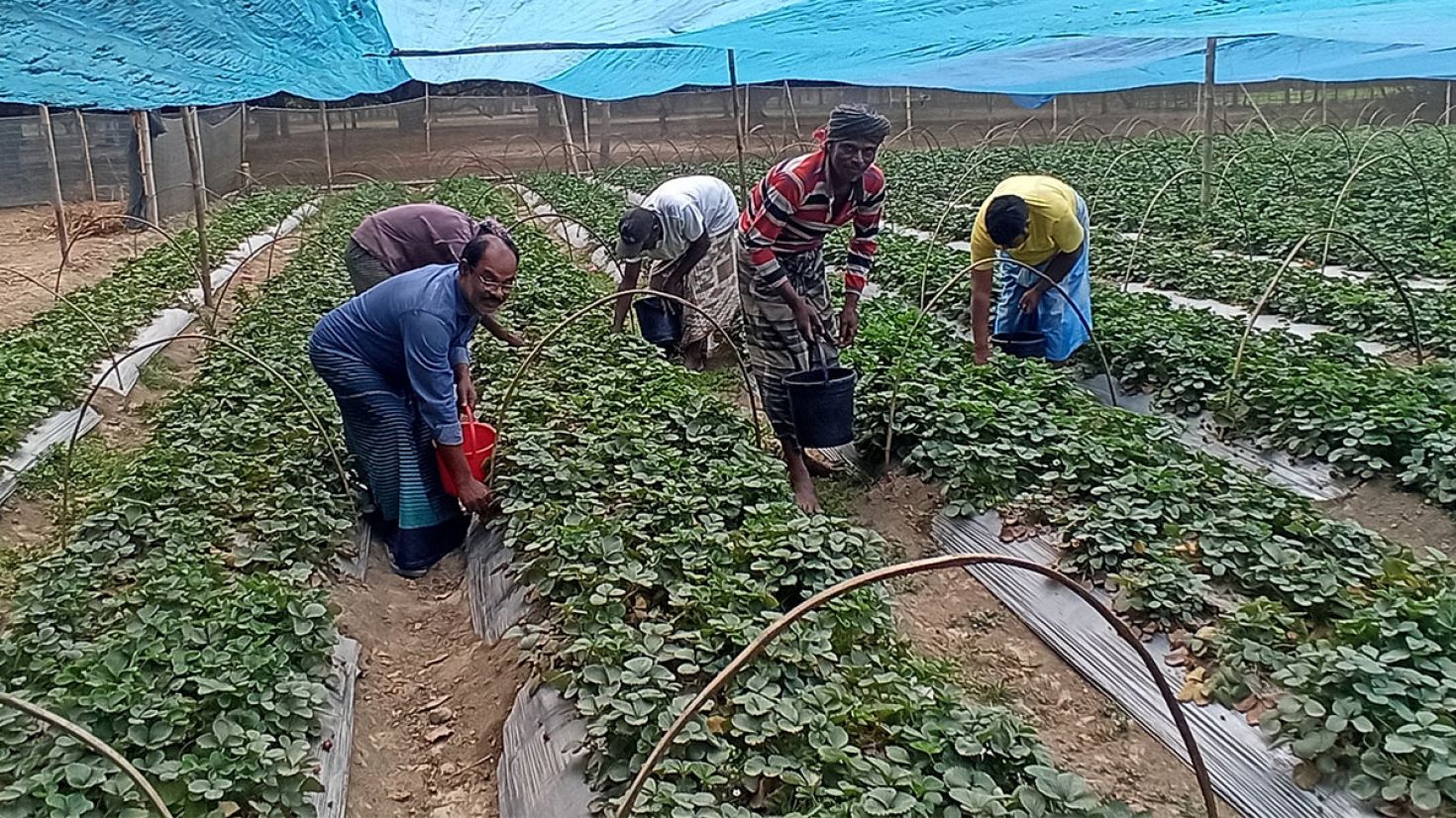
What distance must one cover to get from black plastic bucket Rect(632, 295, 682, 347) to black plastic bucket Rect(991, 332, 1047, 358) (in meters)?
1.90

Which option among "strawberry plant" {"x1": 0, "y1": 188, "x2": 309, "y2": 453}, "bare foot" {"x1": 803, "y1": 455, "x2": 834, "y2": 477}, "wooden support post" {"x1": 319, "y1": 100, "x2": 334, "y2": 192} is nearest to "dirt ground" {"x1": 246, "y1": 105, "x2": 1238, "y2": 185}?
"wooden support post" {"x1": 319, "y1": 100, "x2": 334, "y2": 192}

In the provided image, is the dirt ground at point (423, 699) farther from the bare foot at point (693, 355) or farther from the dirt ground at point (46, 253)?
the dirt ground at point (46, 253)

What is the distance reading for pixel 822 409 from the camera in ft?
15.4

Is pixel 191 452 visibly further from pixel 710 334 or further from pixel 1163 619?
pixel 1163 619

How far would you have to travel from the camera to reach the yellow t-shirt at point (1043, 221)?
5.38 meters

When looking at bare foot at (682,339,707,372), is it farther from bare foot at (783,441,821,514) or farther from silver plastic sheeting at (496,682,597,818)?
silver plastic sheeting at (496,682,597,818)

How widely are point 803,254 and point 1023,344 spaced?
1617 millimetres

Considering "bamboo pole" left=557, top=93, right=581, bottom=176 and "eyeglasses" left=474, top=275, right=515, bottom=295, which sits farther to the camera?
"bamboo pole" left=557, top=93, right=581, bottom=176

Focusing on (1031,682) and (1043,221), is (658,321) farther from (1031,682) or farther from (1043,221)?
(1031,682)

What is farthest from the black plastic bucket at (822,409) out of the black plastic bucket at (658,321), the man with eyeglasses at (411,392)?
the black plastic bucket at (658,321)

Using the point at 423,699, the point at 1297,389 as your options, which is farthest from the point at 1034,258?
the point at 423,699

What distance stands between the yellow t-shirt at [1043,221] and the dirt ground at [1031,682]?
1451 mm

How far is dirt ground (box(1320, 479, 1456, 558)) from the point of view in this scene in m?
3.96

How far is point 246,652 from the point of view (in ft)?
9.88
